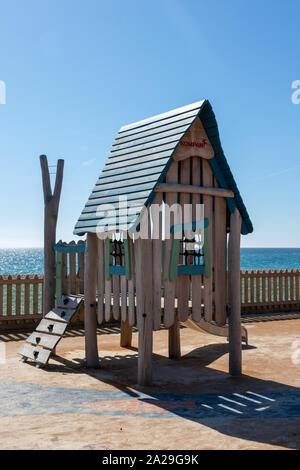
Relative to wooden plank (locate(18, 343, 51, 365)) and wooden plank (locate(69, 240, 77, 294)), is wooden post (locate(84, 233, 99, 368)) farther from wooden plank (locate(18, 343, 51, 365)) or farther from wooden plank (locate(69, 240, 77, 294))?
wooden plank (locate(69, 240, 77, 294))

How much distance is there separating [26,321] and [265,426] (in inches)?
321

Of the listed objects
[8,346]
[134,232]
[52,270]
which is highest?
[134,232]

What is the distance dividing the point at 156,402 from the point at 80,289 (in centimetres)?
652

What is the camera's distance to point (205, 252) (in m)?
7.89

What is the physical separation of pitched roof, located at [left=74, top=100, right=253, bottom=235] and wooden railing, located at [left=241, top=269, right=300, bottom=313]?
7413mm

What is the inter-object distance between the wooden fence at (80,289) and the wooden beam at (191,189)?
468 cm

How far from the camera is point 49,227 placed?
10.1m

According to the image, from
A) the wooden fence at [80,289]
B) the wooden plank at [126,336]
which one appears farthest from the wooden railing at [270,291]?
the wooden plank at [126,336]

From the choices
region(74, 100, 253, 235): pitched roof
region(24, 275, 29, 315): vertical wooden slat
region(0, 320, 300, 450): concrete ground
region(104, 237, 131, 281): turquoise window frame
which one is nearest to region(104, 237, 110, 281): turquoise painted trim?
region(104, 237, 131, 281): turquoise window frame

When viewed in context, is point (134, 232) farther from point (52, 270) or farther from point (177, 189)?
point (52, 270)

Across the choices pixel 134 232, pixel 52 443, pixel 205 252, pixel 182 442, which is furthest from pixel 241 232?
pixel 52 443

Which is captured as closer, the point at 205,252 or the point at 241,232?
the point at 205,252

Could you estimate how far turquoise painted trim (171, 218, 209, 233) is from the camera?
24.8ft

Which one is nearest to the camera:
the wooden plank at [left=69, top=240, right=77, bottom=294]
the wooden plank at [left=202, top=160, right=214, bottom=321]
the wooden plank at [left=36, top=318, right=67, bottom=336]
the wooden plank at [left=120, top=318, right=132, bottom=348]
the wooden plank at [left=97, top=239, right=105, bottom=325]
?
the wooden plank at [left=202, top=160, right=214, bottom=321]
